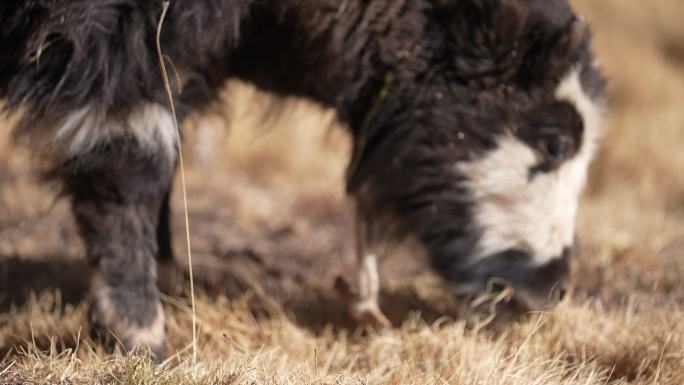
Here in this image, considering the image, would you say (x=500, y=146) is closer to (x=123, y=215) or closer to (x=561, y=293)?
(x=561, y=293)

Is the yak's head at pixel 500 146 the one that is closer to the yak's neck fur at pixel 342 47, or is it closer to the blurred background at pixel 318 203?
the yak's neck fur at pixel 342 47

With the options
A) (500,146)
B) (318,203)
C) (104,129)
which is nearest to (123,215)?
(104,129)

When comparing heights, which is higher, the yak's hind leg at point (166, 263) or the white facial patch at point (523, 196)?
the white facial patch at point (523, 196)

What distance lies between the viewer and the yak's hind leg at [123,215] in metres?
2.69

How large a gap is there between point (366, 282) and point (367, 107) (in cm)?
89

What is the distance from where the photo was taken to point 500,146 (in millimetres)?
2992

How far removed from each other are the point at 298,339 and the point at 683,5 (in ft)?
21.1

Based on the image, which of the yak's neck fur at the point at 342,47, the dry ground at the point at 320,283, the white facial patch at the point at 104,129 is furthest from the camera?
the yak's neck fur at the point at 342,47

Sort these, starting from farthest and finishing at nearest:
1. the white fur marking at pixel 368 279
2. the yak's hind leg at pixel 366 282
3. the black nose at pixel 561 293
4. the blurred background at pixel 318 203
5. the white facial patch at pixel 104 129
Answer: the blurred background at pixel 318 203, the white fur marking at pixel 368 279, the yak's hind leg at pixel 366 282, the black nose at pixel 561 293, the white facial patch at pixel 104 129

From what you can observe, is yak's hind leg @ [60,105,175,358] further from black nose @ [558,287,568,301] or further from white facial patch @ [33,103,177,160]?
black nose @ [558,287,568,301]

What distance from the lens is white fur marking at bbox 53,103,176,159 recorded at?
2609 millimetres

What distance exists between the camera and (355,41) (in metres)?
2.93

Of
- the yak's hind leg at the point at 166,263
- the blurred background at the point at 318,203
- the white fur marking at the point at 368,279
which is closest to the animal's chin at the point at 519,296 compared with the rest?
the blurred background at the point at 318,203

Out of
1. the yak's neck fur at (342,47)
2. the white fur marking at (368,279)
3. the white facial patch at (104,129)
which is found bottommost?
the white fur marking at (368,279)
